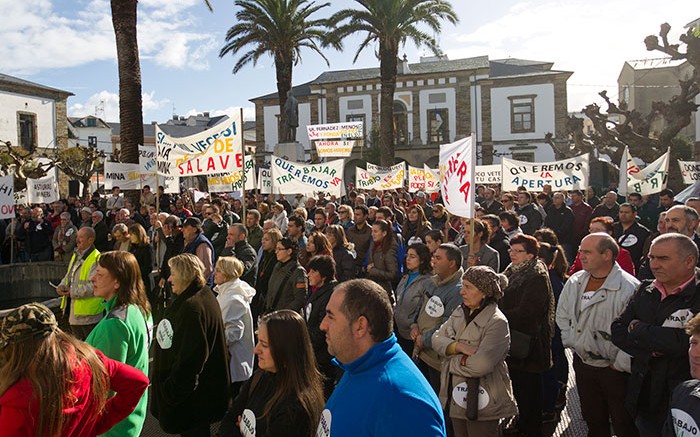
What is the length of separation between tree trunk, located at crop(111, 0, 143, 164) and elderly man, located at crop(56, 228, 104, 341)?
30.5 ft

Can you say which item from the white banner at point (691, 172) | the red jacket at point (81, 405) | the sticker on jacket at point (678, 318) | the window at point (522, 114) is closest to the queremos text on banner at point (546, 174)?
the white banner at point (691, 172)

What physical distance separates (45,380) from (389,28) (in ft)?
82.3

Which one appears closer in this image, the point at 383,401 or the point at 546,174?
the point at 383,401

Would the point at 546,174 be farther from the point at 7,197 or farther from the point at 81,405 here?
the point at 81,405

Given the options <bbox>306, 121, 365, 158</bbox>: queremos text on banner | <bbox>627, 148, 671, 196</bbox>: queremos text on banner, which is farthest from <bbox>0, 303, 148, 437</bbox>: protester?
<bbox>306, 121, 365, 158</bbox>: queremos text on banner

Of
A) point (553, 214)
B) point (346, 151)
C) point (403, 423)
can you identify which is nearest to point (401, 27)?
point (346, 151)

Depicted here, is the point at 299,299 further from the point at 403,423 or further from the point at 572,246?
the point at 572,246

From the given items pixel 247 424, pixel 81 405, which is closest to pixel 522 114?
pixel 247 424

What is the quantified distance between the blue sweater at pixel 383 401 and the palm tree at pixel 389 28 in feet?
77.6

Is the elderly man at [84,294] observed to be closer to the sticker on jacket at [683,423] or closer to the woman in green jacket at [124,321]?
the woman in green jacket at [124,321]

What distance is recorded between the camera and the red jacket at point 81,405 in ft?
7.36

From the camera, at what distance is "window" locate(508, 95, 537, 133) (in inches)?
1748

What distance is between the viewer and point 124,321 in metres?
3.53

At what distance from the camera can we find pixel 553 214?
434 inches
